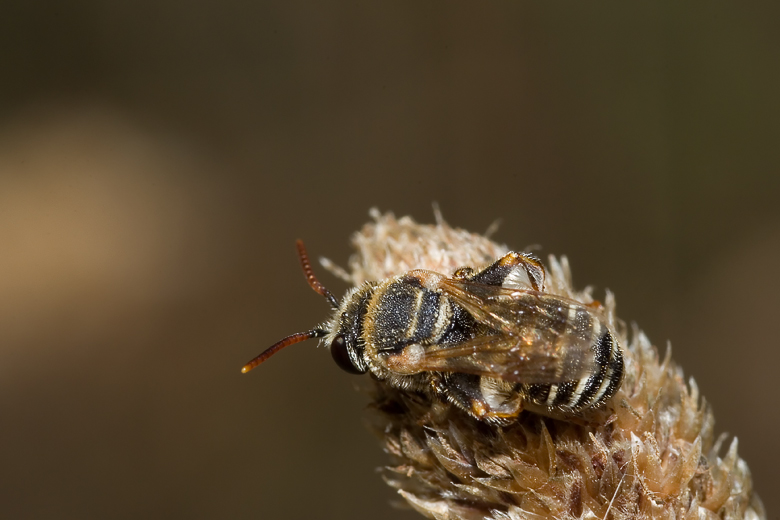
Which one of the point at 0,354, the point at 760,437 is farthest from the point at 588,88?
the point at 0,354

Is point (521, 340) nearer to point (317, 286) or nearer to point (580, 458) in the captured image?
point (580, 458)

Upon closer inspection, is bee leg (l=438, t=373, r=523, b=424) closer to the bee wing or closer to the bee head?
the bee wing

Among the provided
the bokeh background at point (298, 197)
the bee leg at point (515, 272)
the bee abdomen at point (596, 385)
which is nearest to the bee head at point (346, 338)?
the bee leg at point (515, 272)

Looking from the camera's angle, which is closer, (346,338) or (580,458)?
(580,458)

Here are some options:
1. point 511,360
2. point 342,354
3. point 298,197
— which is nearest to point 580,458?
point 511,360

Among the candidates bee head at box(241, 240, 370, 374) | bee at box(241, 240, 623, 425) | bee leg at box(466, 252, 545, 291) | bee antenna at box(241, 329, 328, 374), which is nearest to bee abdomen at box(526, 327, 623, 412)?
bee at box(241, 240, 623, 425)

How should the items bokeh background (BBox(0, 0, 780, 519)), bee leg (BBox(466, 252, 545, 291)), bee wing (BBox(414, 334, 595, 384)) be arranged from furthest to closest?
bokeh background (BBox(0, 0, 780, 519)) < bee leg (BBox(466, 252, 545, 291)) < bee wing (BBox(414, 334, 595, 384))

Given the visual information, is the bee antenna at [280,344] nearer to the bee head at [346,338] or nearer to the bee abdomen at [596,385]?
the bee head at [346,338]
